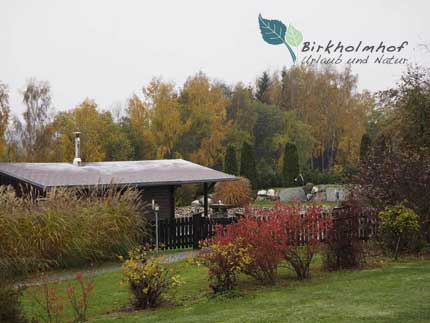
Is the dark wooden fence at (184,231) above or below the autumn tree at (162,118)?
below

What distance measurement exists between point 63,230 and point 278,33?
2545cm

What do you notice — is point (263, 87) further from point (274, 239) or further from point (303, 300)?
point (303, 300)

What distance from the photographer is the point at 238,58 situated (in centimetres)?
4262

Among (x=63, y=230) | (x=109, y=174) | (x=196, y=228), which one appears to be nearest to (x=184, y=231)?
(x=196, y=228)

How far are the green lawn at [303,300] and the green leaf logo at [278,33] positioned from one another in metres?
25.6

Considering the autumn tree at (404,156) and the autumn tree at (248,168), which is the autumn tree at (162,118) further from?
the autumn tree at (404,156)

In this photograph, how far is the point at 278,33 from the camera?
35.2 meters

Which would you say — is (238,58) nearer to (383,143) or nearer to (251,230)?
(383,143)

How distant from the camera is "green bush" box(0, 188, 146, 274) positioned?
11.8 meters

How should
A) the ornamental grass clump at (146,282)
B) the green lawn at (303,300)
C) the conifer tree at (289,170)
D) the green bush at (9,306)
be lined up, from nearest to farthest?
1. the green bush at (9,306)
2. the green lawn at (303,300)
3. the ornamental grass clump at (146,282)
4. the conifer tree at (289,170)

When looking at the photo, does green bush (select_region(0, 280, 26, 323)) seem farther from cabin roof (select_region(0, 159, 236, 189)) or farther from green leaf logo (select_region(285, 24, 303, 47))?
green leaf logo (select_region(285, 24, 303, 47))

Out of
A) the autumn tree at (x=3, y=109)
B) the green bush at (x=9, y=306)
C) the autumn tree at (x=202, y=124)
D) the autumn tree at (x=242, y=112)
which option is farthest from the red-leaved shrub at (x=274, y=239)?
the autumn tree at (x=242, y=112)

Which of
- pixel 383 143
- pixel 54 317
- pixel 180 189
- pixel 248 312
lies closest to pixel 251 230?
pixel 248 312

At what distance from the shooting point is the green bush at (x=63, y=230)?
11836 mm
